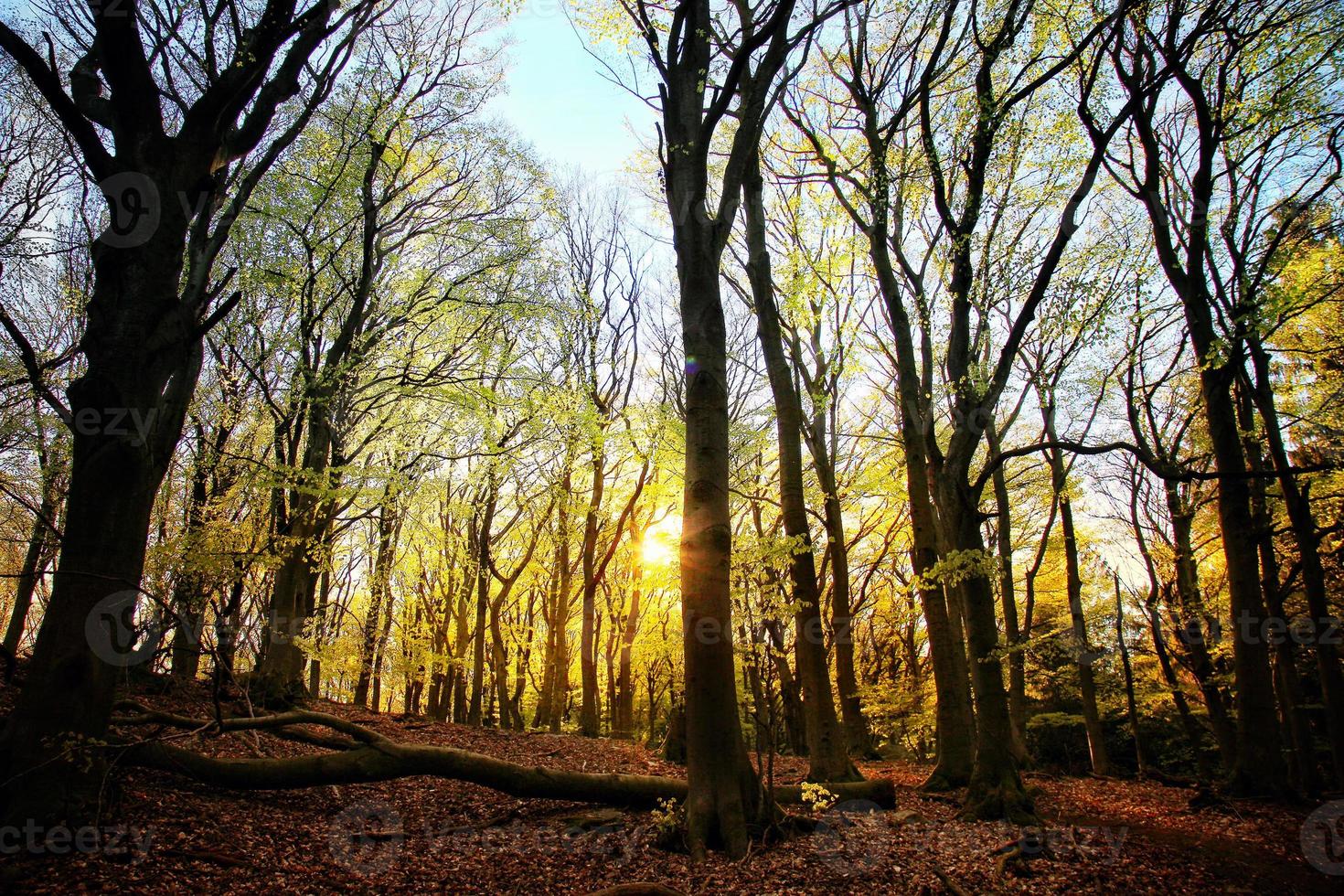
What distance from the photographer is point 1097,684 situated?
18.3m

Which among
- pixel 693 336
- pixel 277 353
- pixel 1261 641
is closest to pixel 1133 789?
pixel 1261 641

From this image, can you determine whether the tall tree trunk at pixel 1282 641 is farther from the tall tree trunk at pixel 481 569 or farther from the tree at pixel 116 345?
the tall tree trunk at pixel 481 569

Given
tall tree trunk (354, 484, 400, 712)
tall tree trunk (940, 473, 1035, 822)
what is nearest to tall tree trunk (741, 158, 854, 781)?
tall tree trunk (940, 473, 1035, 822)

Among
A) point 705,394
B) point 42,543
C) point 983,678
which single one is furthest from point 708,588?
point 42,543

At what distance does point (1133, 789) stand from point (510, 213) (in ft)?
52.5

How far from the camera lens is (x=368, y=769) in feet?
19.2

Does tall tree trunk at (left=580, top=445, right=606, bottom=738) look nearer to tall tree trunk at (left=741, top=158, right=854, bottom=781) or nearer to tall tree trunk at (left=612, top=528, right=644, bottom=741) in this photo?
tall tree trunk at (left=612, top=528, right=644, bottom=741)

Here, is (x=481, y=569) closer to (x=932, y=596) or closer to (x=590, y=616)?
(x=590, y=616)

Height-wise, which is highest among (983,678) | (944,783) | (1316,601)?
(1316,601)

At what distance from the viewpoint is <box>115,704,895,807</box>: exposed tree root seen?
5426 mm

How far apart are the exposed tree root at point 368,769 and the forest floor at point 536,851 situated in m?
0.17

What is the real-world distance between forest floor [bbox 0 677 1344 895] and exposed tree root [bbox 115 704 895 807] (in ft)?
0.55

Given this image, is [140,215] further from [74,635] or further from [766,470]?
[766,470]

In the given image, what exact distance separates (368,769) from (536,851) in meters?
1.73
